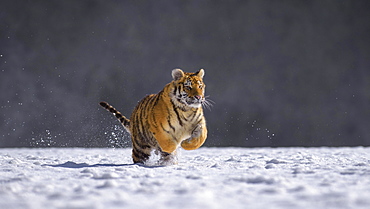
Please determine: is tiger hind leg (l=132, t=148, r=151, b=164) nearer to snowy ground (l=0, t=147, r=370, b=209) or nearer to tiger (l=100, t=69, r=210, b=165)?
tiger (l=100, t=69, r=210, b=165)

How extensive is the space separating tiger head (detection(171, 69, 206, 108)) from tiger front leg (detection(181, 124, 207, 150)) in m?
0.25

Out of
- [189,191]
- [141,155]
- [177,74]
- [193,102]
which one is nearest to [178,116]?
[193,102]

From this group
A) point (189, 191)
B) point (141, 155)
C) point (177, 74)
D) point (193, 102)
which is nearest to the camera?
point (189, 191)

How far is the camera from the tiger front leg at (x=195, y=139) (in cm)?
402

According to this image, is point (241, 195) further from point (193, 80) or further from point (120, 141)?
point (120, 141)

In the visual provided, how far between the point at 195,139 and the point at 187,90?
19.8 inches

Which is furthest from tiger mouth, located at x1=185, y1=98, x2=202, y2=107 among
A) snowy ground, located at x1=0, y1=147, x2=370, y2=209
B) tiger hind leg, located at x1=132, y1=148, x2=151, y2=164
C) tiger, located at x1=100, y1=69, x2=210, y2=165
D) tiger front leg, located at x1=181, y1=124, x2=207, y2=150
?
Result: snowy ground, located at x1=0, y1=147, x2=370, y2=209

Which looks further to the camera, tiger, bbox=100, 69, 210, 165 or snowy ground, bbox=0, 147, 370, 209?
tiger, bbox=100, 69, 210, 165

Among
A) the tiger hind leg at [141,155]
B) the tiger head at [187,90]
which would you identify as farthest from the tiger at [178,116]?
the tiger hind leg at [141,155]

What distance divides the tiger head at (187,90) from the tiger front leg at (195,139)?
0.25 m

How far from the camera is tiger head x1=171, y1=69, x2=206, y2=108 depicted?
13.0 feet

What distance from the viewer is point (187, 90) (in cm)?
399

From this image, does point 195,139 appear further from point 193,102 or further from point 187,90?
point 187,90

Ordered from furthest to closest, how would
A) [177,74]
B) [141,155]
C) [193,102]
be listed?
[141,155]
[177,74]
[193,102]
